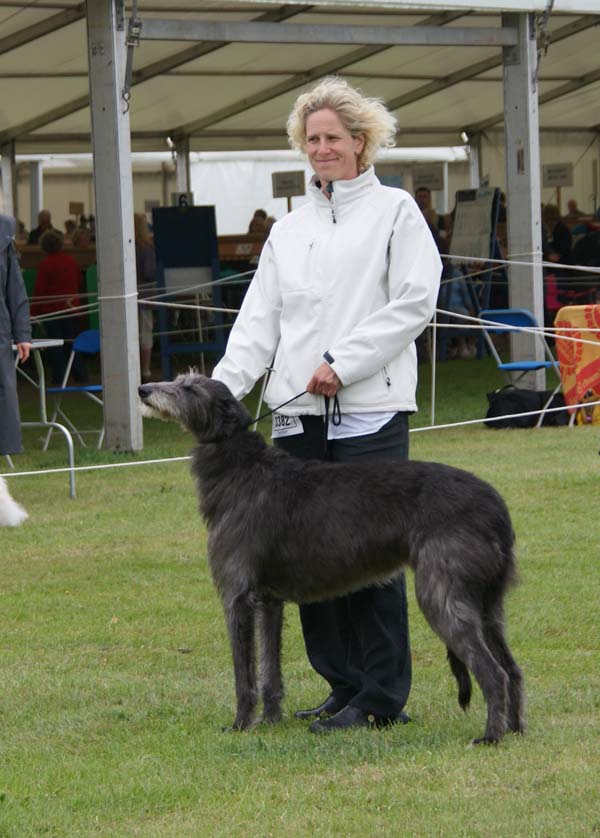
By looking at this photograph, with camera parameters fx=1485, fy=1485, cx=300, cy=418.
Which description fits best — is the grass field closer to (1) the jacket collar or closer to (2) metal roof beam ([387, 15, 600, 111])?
(1) the jacket collar

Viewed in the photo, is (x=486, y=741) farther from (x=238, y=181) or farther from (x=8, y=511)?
(x=238, y=181)

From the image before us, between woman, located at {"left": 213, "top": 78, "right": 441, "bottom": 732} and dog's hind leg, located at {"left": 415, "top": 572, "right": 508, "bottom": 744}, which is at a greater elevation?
woman, located at {"left": 213, "top": 78, "right": 441, "bottom": 732}

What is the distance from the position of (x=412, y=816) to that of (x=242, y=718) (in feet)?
3.28

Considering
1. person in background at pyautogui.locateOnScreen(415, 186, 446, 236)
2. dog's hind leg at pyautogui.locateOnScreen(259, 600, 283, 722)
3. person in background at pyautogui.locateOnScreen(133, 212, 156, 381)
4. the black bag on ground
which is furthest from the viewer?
person in background at pyautogui.locateOnScreen(415, 186, 446, 236)

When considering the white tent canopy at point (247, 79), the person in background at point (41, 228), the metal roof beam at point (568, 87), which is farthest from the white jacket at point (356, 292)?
the person in background at point (41, 228)

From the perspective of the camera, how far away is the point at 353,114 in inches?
179

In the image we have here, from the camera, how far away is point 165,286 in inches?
653

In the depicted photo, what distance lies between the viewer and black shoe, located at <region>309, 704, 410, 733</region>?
15.3ft

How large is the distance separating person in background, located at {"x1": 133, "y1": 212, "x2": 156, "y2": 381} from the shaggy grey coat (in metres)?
8.45

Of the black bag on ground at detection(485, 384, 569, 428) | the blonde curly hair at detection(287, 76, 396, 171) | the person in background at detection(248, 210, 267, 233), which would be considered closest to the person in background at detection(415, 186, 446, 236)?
the person in background at detection(248, 210, 267, 233)

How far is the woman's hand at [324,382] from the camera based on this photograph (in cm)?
447

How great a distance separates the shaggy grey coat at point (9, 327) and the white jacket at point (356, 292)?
4.41 m

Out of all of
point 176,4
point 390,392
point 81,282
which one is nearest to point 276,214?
point 81,282

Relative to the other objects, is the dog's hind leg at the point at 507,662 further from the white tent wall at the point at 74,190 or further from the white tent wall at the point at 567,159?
the white tent wall at the point at 74,190
